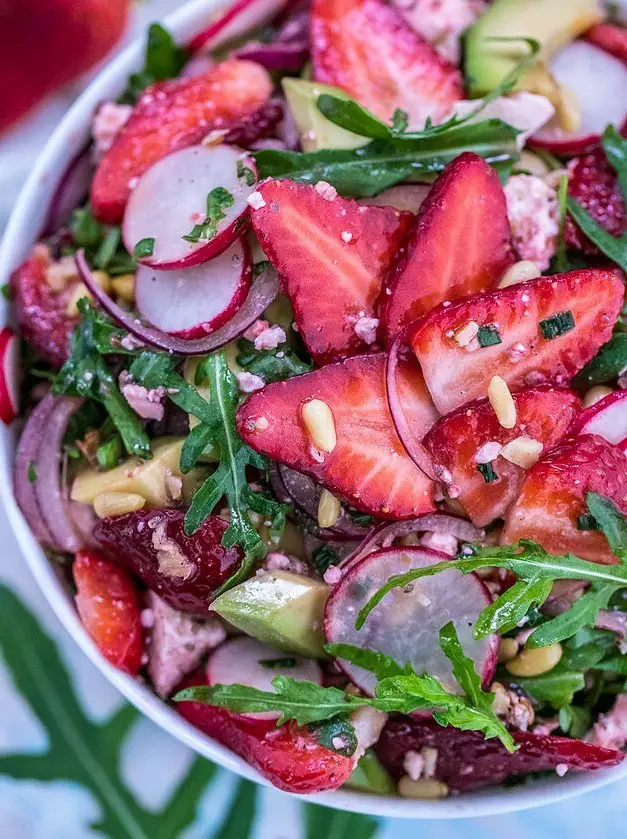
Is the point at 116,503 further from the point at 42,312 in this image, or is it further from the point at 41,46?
the point at 41,46

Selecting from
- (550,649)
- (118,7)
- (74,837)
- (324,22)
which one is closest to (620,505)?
(550,649)

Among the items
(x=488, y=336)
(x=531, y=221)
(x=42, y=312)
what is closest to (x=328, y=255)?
(x=488, y=336)

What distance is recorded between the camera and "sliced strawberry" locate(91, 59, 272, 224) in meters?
1.93

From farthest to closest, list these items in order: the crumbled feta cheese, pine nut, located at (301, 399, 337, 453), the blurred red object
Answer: the blurred red object
the crumbled feta cheese
pine nut, located at (301, 399, 337, 453)

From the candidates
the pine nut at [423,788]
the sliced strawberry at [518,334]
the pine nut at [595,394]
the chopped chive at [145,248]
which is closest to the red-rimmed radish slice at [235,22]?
the chopped chive at [145,248]

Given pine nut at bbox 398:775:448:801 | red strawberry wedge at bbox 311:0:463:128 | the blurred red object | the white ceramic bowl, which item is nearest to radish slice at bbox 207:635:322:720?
the white ceramic bowl

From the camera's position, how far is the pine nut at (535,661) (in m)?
1.76

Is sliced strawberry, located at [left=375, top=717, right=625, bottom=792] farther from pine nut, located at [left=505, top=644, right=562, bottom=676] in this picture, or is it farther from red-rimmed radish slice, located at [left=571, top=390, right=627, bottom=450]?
red-rimmed radish slice, located at [left=571, top=390, right=627, bottom=450]

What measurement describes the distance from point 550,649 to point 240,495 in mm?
686

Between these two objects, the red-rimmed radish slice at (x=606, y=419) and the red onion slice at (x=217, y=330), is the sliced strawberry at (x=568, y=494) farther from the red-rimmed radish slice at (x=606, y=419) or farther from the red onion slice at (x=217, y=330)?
the red onion slice at (x=217, y=330)

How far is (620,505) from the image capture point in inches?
65.6

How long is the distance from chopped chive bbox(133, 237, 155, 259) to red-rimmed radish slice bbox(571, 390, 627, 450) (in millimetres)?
903

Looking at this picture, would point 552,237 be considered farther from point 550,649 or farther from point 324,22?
point 550,649

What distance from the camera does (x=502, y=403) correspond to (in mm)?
1611
